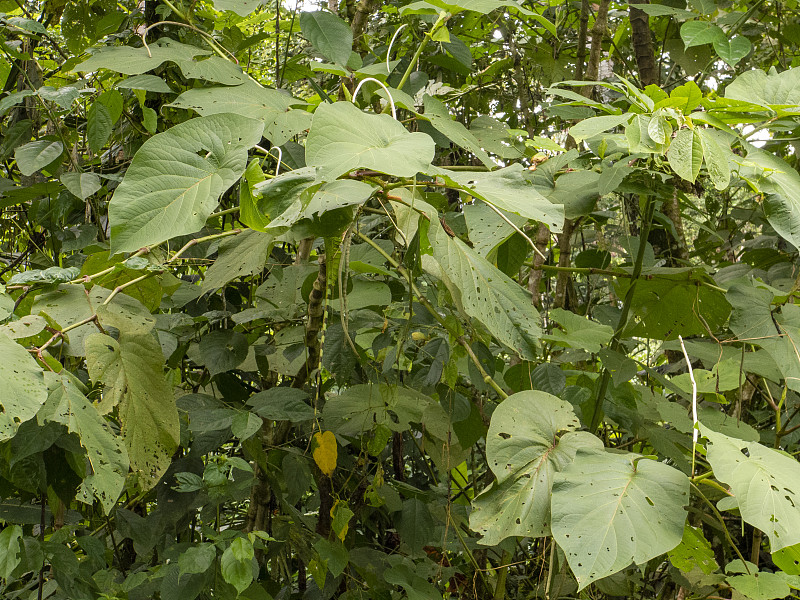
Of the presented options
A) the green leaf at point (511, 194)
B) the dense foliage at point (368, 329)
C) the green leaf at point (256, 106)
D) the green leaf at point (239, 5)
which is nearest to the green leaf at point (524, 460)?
the dense foliage at point (368, 329)

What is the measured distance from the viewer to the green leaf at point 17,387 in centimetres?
63

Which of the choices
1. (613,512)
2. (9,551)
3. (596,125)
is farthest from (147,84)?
(613,512)

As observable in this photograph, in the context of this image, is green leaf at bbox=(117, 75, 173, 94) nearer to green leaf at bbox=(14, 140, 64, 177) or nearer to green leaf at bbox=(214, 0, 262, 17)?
green leaf at bbox=(214, 0, 262, 17)

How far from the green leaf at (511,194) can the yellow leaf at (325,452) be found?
52 cm

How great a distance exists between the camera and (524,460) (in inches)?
31.0

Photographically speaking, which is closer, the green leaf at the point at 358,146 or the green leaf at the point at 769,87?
the green leaf at the point at 358,146

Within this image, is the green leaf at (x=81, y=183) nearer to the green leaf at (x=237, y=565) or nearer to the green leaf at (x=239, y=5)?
the green leaf at (x=239, y=5)

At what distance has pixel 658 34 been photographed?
2.03m

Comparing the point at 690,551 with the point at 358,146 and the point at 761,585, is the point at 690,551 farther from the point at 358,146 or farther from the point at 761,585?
the point at 358,146

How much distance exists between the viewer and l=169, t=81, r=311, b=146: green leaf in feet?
2.81

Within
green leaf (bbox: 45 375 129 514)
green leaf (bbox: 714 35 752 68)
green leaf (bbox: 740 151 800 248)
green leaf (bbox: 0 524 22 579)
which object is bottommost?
green leaf (bbox: 0 524 22 579)

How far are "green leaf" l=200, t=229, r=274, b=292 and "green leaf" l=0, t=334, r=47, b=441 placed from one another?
29 cm

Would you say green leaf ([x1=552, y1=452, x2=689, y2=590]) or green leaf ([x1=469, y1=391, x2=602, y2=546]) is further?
green leaf ([x1=469, y1=391, x2=602, y2=546])

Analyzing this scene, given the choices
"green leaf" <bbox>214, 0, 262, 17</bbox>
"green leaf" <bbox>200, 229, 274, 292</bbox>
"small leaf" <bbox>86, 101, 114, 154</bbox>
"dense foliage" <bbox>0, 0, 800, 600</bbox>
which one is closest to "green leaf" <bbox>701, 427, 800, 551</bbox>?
"dense foliage" <bbox>0, 0, 800, 600</bbox>
